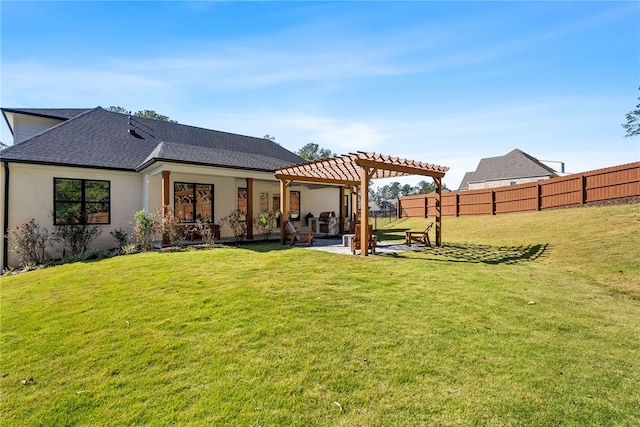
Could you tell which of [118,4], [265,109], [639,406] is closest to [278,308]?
[639,406]

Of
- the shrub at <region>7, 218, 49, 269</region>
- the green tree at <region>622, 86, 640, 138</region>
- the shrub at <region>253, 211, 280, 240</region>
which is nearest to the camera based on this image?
the shrub at <region>7, 218, 49, 269</region>

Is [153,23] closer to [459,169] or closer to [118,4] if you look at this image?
[118,4]

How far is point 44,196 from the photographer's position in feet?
38.6

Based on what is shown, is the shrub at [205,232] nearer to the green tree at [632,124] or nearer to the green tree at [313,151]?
the green tree at [632,124]

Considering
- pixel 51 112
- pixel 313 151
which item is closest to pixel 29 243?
pixel 51 112

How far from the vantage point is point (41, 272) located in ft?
30.2

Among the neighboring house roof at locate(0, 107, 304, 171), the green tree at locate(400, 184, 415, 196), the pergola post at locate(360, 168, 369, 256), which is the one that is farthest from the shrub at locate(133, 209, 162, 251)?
the green tree at locate(400, 184, 415, 196)

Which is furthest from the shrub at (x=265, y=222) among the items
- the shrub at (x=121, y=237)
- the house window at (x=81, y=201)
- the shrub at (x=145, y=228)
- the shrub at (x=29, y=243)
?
the shrub at (x=29, y=243)

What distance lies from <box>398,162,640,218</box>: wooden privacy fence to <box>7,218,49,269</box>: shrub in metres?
14.9

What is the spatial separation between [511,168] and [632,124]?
9860 mm

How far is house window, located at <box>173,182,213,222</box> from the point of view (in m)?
13.7

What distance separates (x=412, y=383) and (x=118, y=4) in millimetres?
11495

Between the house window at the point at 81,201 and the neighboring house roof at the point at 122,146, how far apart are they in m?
0.82

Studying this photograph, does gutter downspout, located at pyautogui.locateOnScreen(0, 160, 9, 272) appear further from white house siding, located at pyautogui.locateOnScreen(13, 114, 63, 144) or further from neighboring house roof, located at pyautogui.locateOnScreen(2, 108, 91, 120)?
white house siding, located at pyautogui.locateOnScreen(13, 114, 63, 144)
